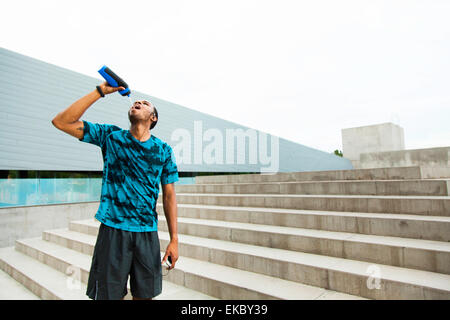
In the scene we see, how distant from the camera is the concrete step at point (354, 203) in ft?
11.1

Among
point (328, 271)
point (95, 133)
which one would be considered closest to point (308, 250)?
point (328, 271)

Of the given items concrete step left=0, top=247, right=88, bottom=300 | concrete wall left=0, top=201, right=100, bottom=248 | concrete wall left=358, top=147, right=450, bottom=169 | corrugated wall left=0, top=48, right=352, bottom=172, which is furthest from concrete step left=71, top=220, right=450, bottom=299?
corrugated wall left=0, top=48, right=352, bottom=172

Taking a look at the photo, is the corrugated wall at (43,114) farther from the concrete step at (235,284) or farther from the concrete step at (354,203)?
the concrete step at (235,284)

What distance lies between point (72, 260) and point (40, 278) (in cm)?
47

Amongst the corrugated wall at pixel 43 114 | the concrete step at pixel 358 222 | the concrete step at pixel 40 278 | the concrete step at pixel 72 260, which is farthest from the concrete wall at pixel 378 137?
the concrete step at pixel 40 278

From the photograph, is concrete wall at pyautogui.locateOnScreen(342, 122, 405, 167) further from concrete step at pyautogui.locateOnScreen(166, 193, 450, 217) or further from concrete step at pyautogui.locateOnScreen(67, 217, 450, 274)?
concrete step at pyautogui.locateOnScreen(67, 217, 450, 274)

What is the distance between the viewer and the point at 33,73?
32.5 ft

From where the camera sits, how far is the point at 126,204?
5.49 ft

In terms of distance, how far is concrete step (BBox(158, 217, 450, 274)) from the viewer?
2.56 meters

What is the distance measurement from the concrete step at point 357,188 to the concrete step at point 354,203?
331 millimetres

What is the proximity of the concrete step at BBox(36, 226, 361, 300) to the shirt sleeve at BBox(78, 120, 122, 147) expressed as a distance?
2.12 metres
